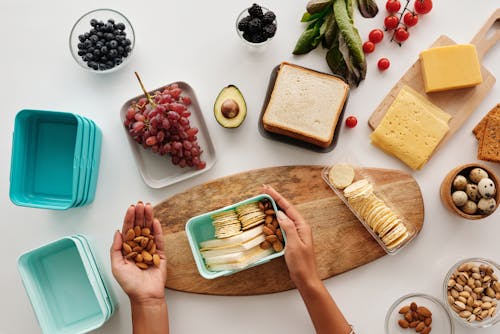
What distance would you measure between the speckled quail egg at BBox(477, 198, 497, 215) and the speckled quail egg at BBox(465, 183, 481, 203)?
0.9 inches

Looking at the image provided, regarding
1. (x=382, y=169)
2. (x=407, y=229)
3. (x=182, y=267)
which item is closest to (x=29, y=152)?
(x=182, y=267)

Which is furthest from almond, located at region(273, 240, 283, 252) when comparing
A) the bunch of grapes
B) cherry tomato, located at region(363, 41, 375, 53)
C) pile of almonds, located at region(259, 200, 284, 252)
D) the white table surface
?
cherry tomato, located at region(363, 41, 375, 53)

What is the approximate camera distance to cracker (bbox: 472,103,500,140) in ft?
5.87

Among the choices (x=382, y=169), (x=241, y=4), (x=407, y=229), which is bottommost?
(x=407, y=229)

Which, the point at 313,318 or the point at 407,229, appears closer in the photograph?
the point at 313,318

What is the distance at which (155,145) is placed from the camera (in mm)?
1707

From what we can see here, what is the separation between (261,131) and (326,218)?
44cm

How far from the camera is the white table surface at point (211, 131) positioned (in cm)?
182

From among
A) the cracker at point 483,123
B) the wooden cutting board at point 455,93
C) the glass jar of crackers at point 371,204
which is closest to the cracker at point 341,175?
the glass jar of crackers at point 371,204

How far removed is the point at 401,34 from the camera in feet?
5.99

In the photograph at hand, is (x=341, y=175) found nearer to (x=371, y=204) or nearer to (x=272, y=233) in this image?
(x=371, y=204)

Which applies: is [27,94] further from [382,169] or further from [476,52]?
[476,52]

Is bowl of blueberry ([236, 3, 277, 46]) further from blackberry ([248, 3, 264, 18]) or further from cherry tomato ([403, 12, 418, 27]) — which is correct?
cherry tomato ([403, 12, 418, 27])

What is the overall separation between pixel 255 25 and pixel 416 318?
4.37 feet
